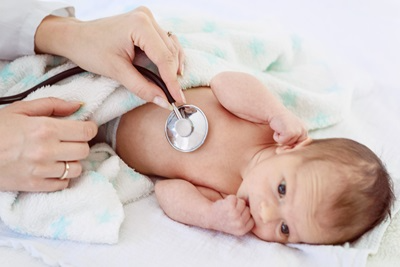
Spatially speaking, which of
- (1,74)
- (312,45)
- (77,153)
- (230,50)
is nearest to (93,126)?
(77,153)

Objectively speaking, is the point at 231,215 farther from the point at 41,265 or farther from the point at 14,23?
the point at 14,23

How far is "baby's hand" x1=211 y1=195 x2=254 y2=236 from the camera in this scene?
1.04m

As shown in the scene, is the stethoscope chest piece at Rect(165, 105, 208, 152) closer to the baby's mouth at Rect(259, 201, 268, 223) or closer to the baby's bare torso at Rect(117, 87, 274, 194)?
the baby's bare torso at Rect(117, 87, 274, 194)

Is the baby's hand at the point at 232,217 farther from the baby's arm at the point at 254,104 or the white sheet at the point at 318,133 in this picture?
the baby's arm at the point at 254,104

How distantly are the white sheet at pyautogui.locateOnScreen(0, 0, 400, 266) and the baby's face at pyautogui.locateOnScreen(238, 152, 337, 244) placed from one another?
3cm

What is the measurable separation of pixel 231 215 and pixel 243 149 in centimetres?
21

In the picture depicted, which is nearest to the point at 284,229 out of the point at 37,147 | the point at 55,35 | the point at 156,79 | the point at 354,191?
the point at 354,191

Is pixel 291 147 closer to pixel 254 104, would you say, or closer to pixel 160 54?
pixel 254 104

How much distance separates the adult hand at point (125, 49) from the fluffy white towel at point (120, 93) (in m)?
0.06

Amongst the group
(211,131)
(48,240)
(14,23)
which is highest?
(14,23)

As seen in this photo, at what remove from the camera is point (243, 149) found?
1.21 m

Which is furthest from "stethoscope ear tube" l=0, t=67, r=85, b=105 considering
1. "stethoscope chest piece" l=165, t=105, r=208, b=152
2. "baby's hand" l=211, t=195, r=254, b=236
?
"baby's hand" l=211, t=195, r=254, b=236

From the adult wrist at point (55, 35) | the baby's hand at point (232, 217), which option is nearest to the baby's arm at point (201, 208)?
the baby's hand at point (232, 217)

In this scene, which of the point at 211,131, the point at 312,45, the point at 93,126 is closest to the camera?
the point at 93,126
